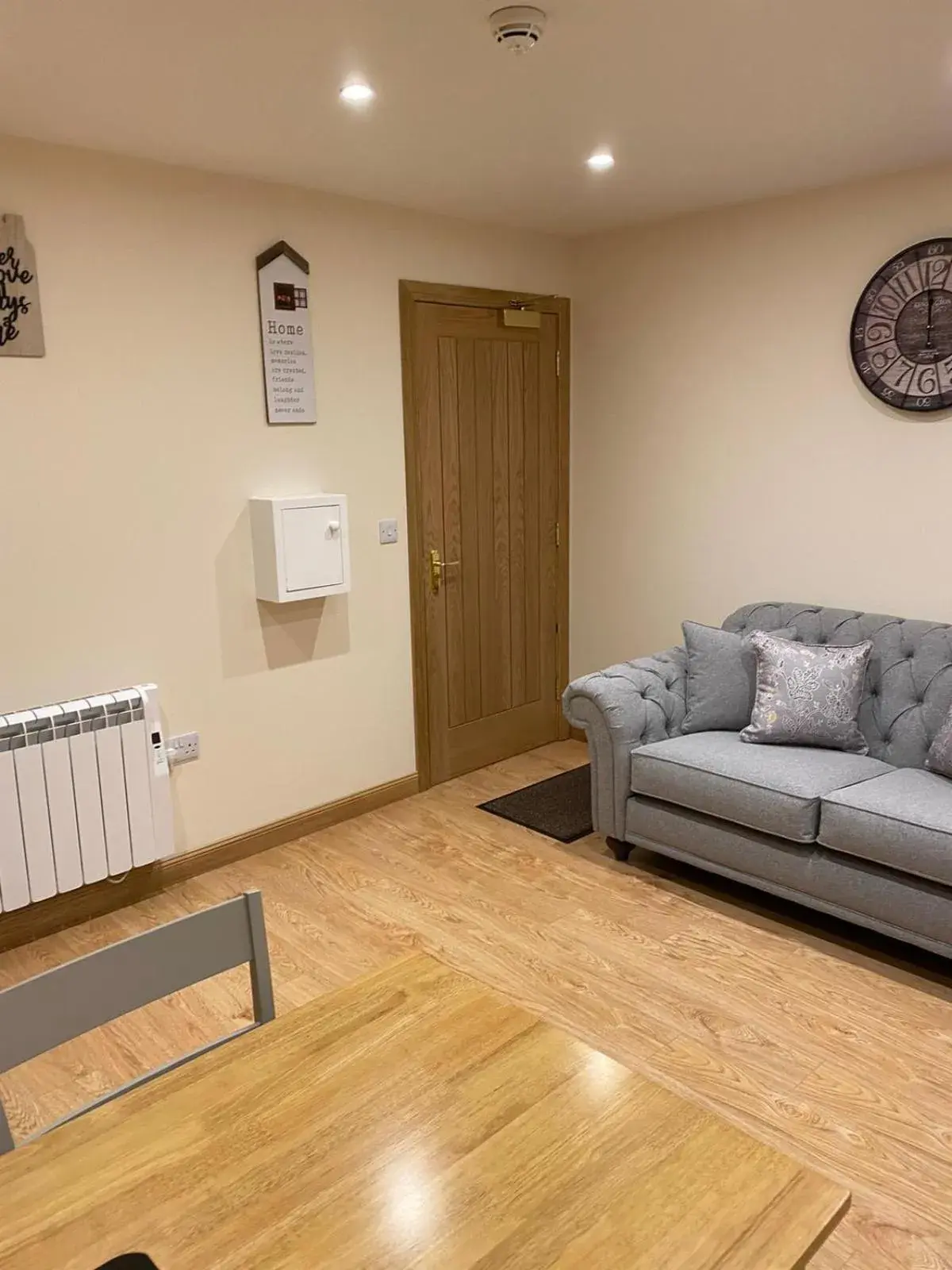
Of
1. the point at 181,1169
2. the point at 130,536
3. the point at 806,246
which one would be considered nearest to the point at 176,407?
the point at 130,536

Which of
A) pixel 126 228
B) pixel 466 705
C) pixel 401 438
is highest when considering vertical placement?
pixel 126 228

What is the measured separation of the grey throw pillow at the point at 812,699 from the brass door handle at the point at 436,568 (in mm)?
1503

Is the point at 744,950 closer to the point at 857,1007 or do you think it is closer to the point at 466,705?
the point at 857,1007

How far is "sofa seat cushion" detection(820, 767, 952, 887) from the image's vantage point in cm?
273

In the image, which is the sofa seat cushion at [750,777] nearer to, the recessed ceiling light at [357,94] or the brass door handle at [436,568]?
the brass door handle at [436,568]

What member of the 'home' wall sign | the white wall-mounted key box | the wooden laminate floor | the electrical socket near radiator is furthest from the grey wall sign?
the wooden laminate floor

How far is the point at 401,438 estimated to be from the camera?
4066mm

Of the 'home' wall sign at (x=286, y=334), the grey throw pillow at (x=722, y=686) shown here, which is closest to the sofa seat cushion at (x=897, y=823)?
the grey throw pillow at (x=722, y=686)

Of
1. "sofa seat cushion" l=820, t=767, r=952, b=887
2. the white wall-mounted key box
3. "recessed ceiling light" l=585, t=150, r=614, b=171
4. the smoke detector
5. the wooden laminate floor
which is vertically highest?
"recessed ceiling light" l=585, t=150, r=614, b=171

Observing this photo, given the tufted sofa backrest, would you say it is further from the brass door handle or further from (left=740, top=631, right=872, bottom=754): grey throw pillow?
the brass door handle

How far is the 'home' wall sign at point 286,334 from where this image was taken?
3.53 m

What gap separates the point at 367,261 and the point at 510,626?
1767 millimetres

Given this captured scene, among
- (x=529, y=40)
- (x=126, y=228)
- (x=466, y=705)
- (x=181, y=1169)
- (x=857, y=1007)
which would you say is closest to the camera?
(x=181, y=1169)

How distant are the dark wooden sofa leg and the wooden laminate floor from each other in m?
0.06
